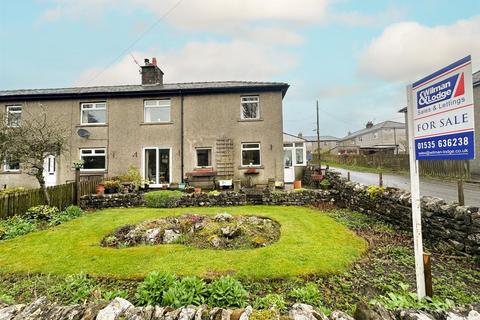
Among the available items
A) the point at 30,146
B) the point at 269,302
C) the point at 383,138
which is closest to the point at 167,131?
the point at 30,146

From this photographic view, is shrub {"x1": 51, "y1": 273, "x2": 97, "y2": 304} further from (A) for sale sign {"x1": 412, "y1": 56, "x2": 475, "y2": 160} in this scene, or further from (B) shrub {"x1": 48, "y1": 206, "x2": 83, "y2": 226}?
(A) for sale sign {"x1": 412, "y1": 56, "x2": 475, "y2": 160}

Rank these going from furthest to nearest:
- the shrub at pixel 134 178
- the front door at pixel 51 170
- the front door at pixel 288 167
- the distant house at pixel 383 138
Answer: the distant house at pixel 383 138, the front door at pixel 288 167, the front door at pixel 51 170, the shrub at pixel 134 178

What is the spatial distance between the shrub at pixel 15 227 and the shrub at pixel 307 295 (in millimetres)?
7772

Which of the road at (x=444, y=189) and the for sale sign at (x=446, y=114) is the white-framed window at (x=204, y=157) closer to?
the road at (x=444, y=189)

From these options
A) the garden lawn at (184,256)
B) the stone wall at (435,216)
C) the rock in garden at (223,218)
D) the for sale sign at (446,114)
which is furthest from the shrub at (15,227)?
the stone wall at (435,216)

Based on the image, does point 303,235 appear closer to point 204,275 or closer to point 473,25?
point 204,275

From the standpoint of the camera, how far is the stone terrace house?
517 inches

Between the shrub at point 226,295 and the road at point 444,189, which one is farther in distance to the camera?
the road at point 444,189

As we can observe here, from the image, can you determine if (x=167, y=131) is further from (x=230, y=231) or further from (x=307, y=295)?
(x=307, y=295)

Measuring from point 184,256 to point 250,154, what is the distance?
9010 millimetres

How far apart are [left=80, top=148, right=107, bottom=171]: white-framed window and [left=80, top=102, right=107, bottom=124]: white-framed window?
173cm

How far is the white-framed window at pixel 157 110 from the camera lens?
13688 mm

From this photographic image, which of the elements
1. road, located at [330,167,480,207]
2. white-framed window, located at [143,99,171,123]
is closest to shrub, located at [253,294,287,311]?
road, located at [330,167,480,207]

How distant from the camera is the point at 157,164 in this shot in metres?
13.4
